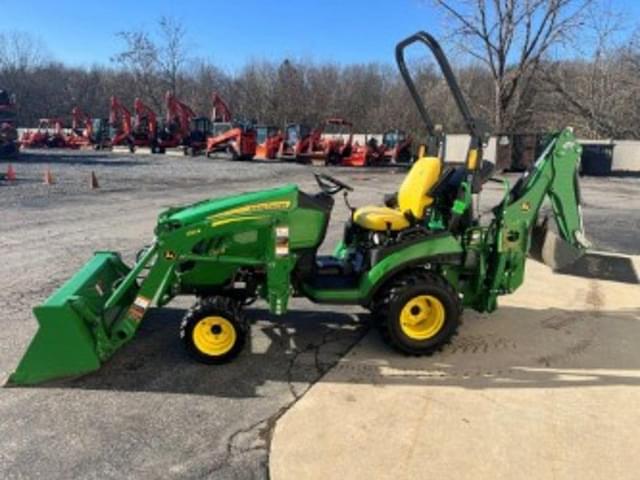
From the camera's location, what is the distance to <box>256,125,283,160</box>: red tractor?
2909 cm

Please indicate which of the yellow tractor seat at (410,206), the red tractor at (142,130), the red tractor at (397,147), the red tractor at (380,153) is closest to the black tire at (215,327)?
the yellow tractor seat at (410,206)

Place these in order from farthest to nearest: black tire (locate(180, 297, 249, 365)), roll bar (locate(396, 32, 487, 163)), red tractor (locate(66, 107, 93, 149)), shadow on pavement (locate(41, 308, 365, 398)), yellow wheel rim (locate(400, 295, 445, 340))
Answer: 1. red tractor (locate(66, 107, 93, 149))
2. roll bar (locate(396, 32, 487, 163))
3. yellow wheel rim (locate(400, 295, 445, 340))
4. black tire (locate(180, 297, 249, 365))
5. shadow on pavement (locate(41, 308, 365, 398))

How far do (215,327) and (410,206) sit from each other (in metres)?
1.72

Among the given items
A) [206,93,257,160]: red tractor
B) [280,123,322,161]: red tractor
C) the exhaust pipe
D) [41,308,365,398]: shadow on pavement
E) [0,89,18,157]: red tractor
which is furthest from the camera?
[206,93,257,160]: red tractor

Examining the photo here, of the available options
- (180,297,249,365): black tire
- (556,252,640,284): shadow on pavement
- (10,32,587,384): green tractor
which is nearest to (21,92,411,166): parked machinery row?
(556,252,640,284): shadow on pavement

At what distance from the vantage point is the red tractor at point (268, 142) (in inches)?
1145

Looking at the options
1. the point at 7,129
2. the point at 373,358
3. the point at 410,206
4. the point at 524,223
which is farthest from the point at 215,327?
the point at 7,129

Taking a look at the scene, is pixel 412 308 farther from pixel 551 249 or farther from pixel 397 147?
pixel 397 147

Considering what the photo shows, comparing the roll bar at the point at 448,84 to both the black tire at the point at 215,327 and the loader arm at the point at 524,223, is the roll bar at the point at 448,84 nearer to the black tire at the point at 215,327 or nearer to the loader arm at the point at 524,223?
the loader arm at the point at 524,223

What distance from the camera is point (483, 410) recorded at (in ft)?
12.2

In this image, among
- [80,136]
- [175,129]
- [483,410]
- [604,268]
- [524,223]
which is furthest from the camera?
[80,136]

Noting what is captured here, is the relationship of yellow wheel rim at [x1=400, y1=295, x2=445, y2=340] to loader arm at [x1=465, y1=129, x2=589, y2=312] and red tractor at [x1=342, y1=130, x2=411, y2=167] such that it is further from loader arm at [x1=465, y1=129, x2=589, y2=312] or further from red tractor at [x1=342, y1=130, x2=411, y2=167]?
red tractor at [x1=342, y1=130, x2=411, y2=167]

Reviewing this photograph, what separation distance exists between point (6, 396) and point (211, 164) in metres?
22.6

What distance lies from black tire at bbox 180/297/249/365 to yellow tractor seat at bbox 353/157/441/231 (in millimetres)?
1257
